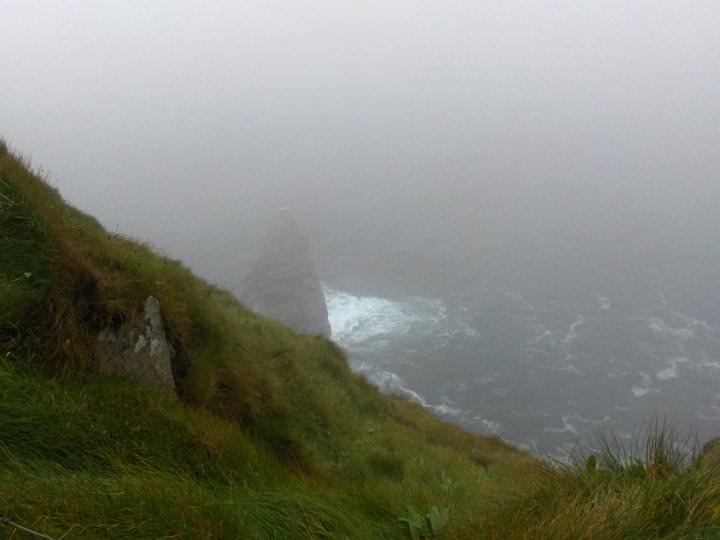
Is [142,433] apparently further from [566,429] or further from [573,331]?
[573,331]

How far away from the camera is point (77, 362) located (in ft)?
15.6

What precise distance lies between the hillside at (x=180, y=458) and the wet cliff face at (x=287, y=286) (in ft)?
219

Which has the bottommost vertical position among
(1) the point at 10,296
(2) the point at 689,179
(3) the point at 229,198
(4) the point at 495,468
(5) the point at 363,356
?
(5) the point at 363,356

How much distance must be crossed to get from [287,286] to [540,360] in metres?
42.0

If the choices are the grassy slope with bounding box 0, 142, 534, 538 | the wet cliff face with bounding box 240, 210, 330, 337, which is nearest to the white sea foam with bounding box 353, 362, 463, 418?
the wet cliff face with bounding box 240, 210, 330, 337

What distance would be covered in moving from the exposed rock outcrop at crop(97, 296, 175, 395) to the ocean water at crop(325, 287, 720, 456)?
4766 centimetres

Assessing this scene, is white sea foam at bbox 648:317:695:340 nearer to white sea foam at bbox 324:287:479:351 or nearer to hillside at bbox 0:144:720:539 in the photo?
white sea foam at bbox 324:287:479:351

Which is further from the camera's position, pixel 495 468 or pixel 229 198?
pixel 229 198

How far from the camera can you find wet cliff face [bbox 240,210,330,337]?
251 feet

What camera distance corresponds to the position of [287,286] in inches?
3204

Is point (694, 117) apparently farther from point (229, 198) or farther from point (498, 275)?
point (229, 198)

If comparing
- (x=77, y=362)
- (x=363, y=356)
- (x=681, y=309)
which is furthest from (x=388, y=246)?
(x=77, y=362)

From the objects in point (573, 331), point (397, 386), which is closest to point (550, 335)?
point (573, 331)

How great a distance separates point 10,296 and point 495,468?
979 centimetres
